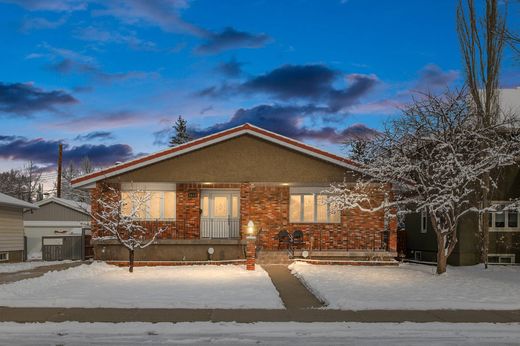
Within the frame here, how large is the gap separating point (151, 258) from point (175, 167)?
3.89 meters

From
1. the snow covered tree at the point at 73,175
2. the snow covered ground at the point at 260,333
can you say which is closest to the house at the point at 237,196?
the snow covered ground at the point at 260,333

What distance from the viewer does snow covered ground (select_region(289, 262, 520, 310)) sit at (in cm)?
1175

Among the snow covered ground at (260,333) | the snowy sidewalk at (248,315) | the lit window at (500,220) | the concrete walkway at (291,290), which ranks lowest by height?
the concrete walkway at (291,290)

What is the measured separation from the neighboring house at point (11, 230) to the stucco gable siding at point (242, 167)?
33.4ft

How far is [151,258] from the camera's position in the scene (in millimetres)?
21812

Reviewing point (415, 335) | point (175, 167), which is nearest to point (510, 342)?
point (415, 335)

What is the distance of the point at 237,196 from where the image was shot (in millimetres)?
24453

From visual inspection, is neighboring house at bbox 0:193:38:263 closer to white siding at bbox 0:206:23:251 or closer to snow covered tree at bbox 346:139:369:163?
white siding at bbox 0:206:23:251

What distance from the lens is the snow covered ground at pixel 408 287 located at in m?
11.8

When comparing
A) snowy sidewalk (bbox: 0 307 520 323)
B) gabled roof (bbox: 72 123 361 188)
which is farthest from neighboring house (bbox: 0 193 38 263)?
snowy sidewalk (bbox: 0 307 520 323)

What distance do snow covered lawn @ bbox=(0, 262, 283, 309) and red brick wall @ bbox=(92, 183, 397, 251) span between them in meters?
4.19

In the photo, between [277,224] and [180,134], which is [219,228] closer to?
[277,224]

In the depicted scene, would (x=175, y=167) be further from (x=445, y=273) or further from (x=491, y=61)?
(x=491, y=61)

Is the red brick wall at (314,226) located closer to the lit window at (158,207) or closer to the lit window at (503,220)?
the lit window at (158,207)
